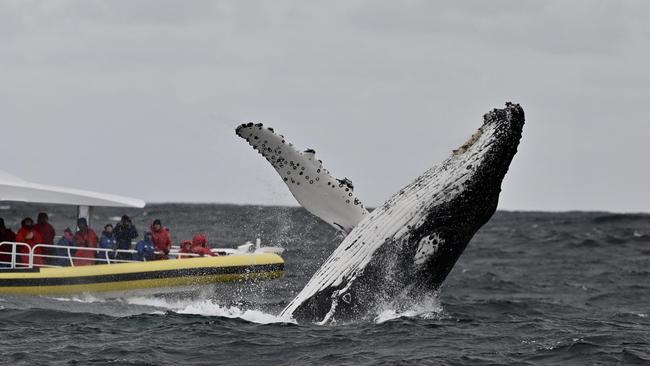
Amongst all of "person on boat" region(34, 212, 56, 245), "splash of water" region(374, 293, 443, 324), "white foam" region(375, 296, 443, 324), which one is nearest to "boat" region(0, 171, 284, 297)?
"person on boat" region(34, 212, 56, 245)

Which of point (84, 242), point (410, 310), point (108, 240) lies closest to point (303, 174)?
point (410, 310)

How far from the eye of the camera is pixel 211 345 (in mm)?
10984

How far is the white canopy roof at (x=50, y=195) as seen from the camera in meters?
17.4

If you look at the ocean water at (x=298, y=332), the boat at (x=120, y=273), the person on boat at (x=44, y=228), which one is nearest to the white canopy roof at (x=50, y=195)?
the boat at (x=120, y=273)

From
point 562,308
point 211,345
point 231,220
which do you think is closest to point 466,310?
point 562,308

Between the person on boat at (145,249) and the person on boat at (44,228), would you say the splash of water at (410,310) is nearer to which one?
the person on boat at (145,249)

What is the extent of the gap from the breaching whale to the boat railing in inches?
236

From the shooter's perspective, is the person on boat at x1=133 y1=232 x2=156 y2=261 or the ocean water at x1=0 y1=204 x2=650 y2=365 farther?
the person on boat at x1=133 y1=232 x2=156 y2=261

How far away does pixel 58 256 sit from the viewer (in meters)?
16.7

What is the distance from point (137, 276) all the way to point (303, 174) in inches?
238

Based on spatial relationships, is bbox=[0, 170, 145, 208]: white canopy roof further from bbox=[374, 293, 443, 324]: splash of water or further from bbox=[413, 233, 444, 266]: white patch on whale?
bbox=[413, 233, 444, 266]: white patch on whale

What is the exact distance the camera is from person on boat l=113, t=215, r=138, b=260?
1797cm

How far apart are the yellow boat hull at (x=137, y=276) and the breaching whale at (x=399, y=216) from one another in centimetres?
538

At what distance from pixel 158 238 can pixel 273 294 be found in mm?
2553
